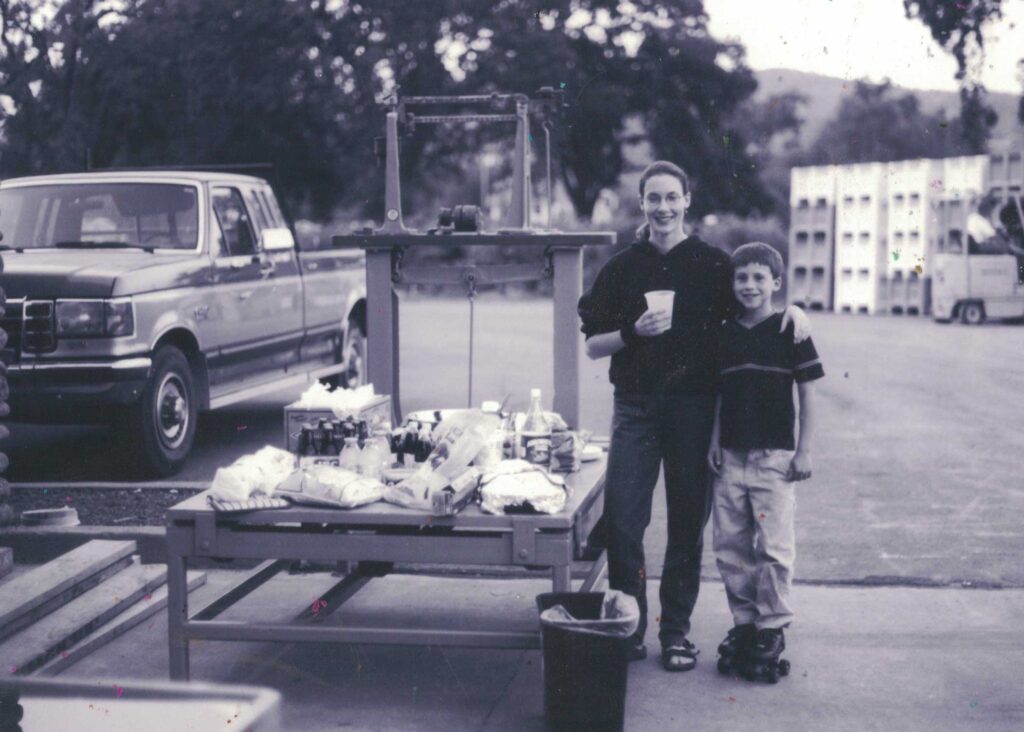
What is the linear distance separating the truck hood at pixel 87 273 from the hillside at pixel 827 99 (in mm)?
4296

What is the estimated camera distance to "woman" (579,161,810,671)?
4.77 metres

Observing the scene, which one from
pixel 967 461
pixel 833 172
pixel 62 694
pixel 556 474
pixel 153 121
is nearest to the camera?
pixel 62 694

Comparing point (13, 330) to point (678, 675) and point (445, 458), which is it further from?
point (678, 675)

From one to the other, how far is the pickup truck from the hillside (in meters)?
4.27

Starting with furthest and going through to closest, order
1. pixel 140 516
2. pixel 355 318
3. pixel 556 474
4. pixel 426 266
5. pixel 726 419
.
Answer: pixel 355 318, pixel 140 516, pixel 426 266, pixel 556 474, pixel 726 419

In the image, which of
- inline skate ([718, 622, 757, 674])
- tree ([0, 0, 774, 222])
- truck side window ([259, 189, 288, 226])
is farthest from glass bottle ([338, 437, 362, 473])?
tree ([0, 0, 774, 222])

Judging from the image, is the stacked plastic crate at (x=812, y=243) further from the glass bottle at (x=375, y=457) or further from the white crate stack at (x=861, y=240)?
the glass bottle at (x=375, y=457)

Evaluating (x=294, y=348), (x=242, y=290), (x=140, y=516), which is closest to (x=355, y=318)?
(x=294, y=348)

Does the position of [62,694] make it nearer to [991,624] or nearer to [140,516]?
[991,624]

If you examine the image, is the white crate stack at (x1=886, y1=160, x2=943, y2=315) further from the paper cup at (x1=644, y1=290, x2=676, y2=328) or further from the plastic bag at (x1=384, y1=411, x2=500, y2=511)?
the paper cup at (x1=644, y1=290, x2=676, y2=328)

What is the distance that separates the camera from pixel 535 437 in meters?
5.12

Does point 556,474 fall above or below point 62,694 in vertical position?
below

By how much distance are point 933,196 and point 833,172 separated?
6.75 ft

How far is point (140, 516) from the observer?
7.23 m
